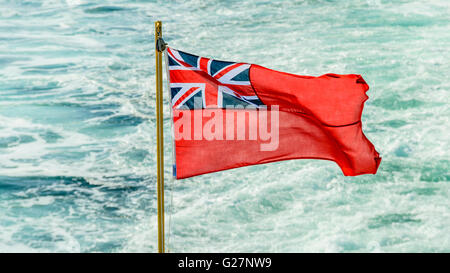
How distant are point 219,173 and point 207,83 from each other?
862 cm

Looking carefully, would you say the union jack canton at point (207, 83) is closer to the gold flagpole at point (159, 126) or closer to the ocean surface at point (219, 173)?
the gold flagpole at point (159, 126)

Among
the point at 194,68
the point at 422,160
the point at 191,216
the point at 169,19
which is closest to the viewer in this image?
the point at 194,68

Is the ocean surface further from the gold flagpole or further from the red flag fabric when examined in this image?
the gold flagpole

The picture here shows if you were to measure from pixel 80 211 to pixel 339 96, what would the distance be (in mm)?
8319

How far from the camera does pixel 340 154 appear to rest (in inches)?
376

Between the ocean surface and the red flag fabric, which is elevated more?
the red flag fabric

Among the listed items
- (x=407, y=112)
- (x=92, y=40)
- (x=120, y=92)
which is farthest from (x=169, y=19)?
(x=407, y=112)

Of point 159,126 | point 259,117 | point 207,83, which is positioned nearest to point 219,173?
point 259,117

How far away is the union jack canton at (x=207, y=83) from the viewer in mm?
9383

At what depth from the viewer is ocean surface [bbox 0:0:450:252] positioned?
15.1m

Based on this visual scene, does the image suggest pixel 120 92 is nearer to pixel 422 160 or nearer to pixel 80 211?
pixel 80 211

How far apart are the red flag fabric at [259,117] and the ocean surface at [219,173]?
16.8 ft

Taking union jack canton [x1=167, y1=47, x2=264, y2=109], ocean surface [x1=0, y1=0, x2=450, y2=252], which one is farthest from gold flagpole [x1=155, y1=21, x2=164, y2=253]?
ocean surface [x1=0, y1=0, x2=450, y2=252]

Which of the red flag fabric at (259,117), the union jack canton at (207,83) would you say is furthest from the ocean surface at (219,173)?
the union jack canton at (207,83)
